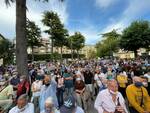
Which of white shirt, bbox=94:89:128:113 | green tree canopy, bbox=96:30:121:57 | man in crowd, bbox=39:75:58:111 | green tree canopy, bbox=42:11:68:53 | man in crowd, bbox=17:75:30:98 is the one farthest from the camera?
green tree canopy, bbox=96:30:121:57

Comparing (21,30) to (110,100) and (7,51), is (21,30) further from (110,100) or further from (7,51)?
(7,51)

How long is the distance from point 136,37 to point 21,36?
44.7m

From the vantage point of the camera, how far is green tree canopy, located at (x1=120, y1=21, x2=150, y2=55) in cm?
5872

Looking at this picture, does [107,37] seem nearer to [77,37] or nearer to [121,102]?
[77,37]

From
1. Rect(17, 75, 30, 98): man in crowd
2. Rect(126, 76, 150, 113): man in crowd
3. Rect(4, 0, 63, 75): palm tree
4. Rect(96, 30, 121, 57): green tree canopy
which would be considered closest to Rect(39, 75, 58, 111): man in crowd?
Rect(17, 75, 30, 98): man in crowd

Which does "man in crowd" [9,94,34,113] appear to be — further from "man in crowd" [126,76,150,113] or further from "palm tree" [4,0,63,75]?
"palm tree" [4,0,63,75]

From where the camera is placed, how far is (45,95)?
961 centimetres

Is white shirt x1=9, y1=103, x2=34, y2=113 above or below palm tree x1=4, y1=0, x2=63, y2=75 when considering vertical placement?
below

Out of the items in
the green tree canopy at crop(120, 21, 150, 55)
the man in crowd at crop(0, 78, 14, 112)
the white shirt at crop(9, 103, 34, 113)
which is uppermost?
the green tree canopy at crop(120, 21, 150, 55)

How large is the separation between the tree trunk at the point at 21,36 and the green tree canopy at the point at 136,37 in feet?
145

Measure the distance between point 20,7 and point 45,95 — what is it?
25.7 feet

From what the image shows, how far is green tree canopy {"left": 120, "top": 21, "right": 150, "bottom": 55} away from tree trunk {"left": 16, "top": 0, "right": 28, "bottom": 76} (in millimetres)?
44149

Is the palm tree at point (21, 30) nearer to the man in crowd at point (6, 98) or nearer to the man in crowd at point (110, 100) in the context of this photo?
the man in crowd at point (6, 98)

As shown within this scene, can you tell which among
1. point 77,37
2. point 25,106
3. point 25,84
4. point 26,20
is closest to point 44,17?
point 77,37
